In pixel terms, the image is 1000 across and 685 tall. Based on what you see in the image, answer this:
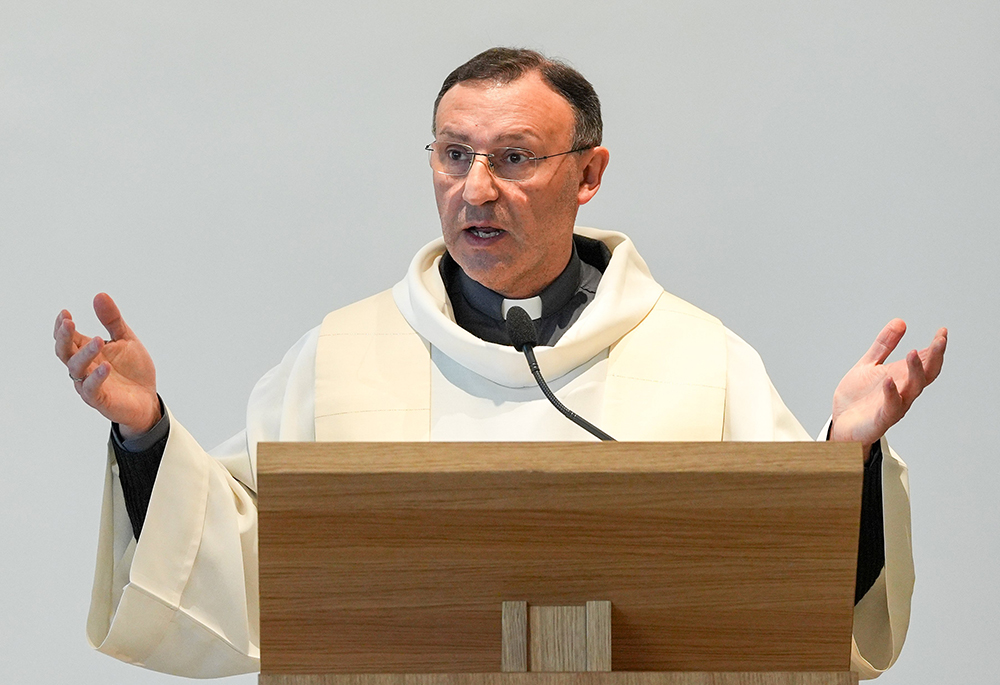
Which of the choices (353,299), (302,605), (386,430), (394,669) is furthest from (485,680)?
(353,299)

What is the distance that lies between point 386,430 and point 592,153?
0.90 meters

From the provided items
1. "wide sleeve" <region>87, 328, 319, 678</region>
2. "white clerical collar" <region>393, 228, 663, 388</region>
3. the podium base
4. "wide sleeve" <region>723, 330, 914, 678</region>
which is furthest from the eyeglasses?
the podium base

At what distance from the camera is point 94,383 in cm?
246

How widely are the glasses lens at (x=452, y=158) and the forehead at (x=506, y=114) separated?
24mm

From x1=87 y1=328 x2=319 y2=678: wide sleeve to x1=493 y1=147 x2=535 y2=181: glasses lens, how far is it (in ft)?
3.15

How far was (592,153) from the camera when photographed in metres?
3.55

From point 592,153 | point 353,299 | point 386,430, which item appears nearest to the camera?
point 386,430

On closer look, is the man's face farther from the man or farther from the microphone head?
the microphone head

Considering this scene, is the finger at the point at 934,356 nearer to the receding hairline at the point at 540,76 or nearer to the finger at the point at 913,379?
the finger at the point at 913,379

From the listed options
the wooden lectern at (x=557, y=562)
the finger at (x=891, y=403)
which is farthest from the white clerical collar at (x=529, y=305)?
the wooden lectern at (x=557, y=562)

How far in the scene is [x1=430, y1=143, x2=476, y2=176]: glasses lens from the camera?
3264 mm

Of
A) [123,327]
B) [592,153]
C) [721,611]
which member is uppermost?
[592,153]

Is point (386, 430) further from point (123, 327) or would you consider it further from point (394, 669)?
point (394, 669)

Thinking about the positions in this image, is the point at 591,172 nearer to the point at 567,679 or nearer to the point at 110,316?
the point at 110,316
